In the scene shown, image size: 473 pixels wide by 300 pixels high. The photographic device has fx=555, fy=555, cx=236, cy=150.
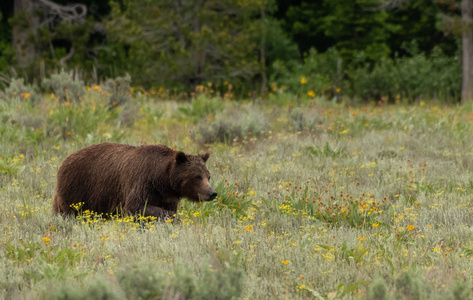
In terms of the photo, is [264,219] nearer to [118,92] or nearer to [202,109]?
[202,109]

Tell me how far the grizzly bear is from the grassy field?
0.19m

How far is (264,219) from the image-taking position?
17.4 ft

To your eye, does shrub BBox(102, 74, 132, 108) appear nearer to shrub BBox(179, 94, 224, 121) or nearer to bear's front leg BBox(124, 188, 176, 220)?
shrub BBox(179, 94, 224, 121)

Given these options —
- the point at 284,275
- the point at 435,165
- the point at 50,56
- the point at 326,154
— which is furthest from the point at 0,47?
the point at 284,275

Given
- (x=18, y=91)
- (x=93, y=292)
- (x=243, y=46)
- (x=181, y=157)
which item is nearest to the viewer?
(x=93, y=292)

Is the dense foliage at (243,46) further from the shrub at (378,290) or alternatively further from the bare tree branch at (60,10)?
the shrub at (378,290)

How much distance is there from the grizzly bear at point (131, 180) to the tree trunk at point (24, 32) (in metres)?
14.0

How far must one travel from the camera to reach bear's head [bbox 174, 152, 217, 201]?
16.1 feet

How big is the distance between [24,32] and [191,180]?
16402 mm

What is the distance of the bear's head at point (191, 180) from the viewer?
4.91m

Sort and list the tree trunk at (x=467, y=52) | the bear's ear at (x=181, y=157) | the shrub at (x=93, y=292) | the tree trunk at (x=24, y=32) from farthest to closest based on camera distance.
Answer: the tree trunk at (x=24, y=32) → the tree trunk at (x=467, y=52) → the bear's ear at (x=181, y=157) → the shrub at (x=93, y=292)

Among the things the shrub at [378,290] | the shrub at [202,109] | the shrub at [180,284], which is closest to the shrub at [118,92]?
the shrub at [202,109]

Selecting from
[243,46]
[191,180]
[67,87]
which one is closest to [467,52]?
[243,46]

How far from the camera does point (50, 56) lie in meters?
20.2
